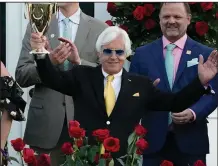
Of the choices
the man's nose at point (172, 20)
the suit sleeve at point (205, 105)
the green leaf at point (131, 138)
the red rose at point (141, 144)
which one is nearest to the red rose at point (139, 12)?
the man's nose at point (172, 20)

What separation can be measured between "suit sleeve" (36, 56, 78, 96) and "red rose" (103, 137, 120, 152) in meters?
0.64

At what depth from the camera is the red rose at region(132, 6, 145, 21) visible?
5.88 metres

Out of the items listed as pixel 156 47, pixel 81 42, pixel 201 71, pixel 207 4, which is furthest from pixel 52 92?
pixel 207 4

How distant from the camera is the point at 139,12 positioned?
5.89 metres

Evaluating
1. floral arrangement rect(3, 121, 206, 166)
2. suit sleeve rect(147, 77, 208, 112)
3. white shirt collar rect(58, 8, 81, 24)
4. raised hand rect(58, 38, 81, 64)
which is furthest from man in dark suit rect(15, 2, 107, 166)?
floral arrangement rect(3, 121, 206, 166)

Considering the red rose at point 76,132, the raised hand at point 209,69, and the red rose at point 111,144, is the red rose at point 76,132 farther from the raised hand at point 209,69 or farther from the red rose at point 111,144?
the raised hand at point 209,69

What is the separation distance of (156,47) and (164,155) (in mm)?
701

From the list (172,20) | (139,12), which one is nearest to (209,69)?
(172,20)

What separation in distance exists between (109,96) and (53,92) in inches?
25.0

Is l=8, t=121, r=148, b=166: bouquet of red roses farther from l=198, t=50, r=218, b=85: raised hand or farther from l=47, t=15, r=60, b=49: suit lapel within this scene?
l=47, t=15, r=60, b=49: suit lapel

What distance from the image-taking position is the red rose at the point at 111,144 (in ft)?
12.9

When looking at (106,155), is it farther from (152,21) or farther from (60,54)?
(152,21)

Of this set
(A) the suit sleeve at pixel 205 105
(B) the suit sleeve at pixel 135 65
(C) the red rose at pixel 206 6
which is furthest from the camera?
(C) the red rose at pixel 206 6

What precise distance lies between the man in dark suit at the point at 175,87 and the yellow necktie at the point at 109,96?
482 millimetres
